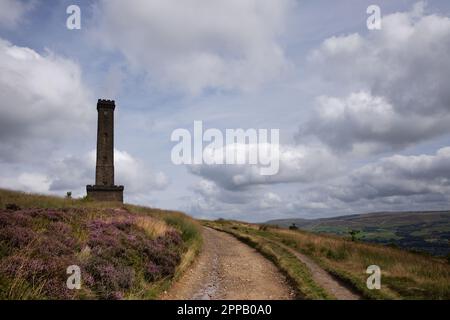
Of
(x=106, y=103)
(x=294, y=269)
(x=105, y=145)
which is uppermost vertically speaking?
(x=106, y=103)

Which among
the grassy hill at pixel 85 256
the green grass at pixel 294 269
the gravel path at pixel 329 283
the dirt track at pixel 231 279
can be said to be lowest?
the dirt track at pixel 231 279

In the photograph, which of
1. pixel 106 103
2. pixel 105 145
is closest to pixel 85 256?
pixel 105 145

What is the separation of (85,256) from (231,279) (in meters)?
6.11

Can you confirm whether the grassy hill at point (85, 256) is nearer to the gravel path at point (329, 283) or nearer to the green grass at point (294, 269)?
the green grass at point (294, 269)

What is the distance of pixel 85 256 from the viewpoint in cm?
1295

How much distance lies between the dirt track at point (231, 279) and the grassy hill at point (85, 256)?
69 centimetres

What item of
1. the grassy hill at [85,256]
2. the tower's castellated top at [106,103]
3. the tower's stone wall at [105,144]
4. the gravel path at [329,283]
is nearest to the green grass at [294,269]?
the gravel path at [329,283]

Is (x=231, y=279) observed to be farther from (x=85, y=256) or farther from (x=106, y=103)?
(x=106, y=103)

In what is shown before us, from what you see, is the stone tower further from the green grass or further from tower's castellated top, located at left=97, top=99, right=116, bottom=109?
the green grass

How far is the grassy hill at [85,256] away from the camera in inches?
389

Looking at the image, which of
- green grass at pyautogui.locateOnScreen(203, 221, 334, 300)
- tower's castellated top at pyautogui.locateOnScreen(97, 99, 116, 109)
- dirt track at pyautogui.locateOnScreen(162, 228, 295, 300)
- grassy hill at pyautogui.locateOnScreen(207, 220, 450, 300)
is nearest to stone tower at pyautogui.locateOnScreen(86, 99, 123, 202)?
tower's castellated top at pyautogui.locateOnScreen(97, 99, 116, 109)

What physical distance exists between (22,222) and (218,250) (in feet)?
40.5
